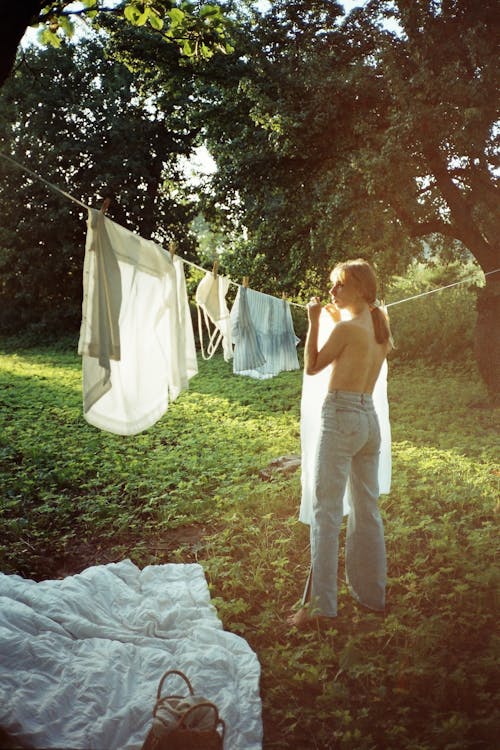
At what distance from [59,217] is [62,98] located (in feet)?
14.1

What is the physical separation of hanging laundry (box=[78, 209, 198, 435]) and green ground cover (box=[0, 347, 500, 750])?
1.46 meters

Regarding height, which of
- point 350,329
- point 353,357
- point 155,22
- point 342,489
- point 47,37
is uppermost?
point 47,37

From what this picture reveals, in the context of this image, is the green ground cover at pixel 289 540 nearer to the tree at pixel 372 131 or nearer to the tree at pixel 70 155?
the tree at pixel 372 131

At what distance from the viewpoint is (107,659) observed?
3273 mm

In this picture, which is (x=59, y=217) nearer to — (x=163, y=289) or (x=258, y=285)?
(x=258, y=285)

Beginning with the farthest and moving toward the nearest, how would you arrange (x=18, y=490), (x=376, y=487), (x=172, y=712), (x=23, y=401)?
(x=23, y=401), (x=18, y=490), (x=376, y=487), (x=172, y=712)

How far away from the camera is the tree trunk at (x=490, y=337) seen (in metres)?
10.2

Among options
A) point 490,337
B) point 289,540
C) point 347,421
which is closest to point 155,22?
point 347,421

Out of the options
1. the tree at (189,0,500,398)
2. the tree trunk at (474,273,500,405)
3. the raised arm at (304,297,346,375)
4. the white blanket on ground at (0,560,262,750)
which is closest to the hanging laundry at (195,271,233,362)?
the raised arm at (304,297,346,375)

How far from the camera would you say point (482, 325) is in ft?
34.2

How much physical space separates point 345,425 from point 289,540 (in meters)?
1.85

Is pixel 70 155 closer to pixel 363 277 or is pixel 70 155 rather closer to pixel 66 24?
pixel 66 24

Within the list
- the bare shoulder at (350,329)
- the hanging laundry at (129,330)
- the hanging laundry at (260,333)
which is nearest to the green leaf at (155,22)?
the hanging laundry at (129,330)

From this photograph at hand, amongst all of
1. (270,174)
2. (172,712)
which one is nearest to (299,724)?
(172,712)
